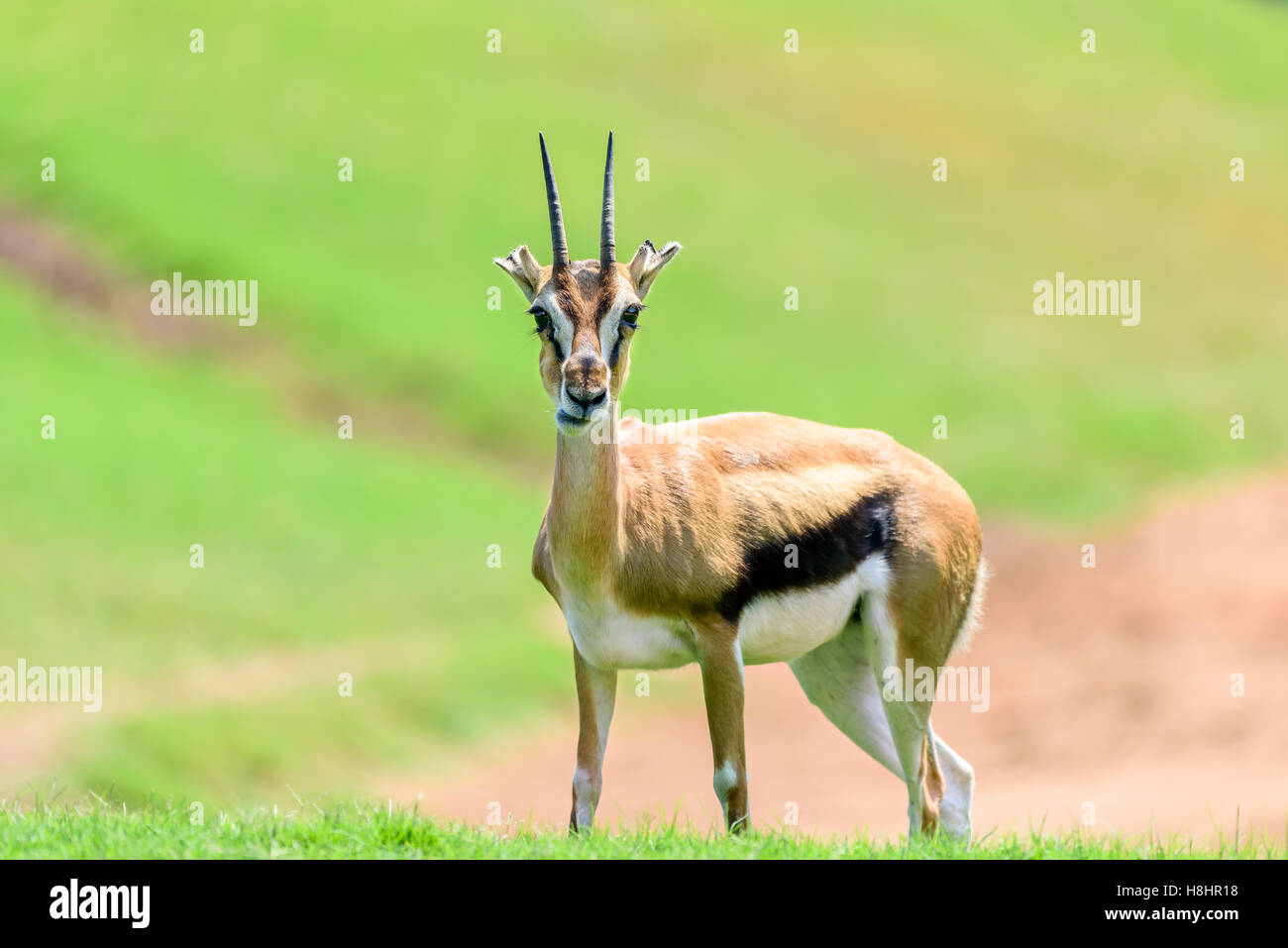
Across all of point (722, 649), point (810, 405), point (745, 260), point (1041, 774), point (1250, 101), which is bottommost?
point (1041, 774)

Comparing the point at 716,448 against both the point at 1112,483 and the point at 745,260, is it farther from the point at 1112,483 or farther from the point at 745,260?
the point at 745,260

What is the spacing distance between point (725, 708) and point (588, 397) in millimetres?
1936

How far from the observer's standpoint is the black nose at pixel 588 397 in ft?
29.0

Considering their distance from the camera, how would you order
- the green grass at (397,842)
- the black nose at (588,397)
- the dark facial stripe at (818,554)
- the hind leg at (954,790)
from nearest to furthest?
the green grass at (397,842) < the black nose at (588,397) < the dark facial stripe at (818,554) < the hind leg at (954,790)

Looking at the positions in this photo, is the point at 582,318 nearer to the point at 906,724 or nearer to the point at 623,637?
the point at 623,637

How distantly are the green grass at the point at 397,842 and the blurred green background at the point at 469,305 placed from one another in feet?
39.1

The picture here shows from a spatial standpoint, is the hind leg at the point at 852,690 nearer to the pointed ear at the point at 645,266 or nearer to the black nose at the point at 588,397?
the pointed ear at the point at 645,266

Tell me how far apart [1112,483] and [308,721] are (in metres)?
19.5

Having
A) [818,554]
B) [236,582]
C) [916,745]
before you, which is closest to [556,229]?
[818,554]

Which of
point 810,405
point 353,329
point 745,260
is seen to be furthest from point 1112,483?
point 353,329

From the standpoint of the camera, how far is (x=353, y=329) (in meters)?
39.3

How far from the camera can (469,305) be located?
40.9 metres

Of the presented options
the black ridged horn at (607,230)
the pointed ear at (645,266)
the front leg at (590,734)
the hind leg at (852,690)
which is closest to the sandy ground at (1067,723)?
the hind leg at (852,690)

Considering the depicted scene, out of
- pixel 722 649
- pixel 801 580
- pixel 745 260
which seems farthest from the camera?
pixel 745 260
